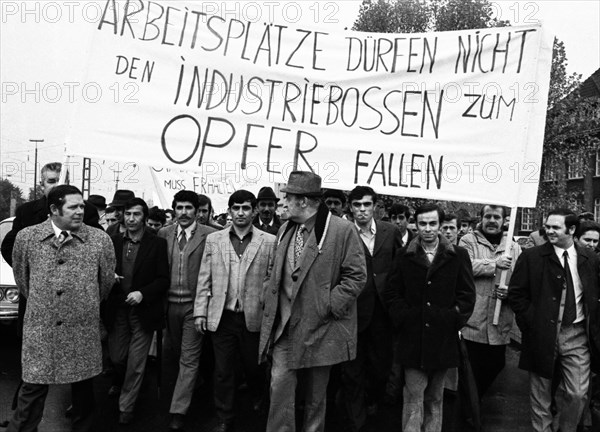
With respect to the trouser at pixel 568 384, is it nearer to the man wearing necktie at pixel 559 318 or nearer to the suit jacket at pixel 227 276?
the man wearing necktie at pixel 559 318

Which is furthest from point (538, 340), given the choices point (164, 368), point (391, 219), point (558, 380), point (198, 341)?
point (164, 368)

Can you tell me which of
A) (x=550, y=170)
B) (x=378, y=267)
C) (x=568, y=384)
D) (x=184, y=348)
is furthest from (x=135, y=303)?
(x=550, y=170)

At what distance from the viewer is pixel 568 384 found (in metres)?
4.85

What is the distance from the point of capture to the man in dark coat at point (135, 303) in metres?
5.27

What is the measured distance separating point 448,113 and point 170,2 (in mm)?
2861

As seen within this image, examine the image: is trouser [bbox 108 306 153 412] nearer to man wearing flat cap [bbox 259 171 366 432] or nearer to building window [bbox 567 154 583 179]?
man wearing flat cap [bbox 259 171 366 432]

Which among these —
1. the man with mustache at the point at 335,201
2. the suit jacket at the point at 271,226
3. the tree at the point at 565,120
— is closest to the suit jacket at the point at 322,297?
the man with mustache at the point at 335,201

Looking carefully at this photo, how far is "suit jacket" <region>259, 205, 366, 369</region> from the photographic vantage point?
4.34 meters

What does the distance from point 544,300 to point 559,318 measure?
0.64 ft

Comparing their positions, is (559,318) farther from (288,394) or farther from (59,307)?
(59,307)

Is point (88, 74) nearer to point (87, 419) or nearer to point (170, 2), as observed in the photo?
point (170, 2)

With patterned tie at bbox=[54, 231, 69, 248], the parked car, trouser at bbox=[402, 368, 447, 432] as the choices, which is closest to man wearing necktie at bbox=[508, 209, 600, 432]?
trouser at bbox=[402, 368, 447, 432]

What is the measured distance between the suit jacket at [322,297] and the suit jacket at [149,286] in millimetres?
1319

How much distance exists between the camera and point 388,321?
5.55 m
